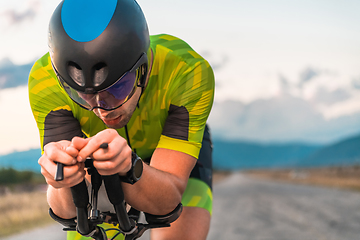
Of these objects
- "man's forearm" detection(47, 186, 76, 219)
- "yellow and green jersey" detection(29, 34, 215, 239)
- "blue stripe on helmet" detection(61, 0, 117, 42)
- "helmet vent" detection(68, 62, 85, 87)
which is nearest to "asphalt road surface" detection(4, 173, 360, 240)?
"yellow and green jersey" detection(29, 34, 215, 239)

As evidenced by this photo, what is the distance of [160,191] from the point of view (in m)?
1.96

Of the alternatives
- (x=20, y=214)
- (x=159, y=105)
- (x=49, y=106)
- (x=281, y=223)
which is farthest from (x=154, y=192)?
(x=20, y=214)

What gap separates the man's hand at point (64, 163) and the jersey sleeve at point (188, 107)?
2.90 feet

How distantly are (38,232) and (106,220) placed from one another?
18.9ft

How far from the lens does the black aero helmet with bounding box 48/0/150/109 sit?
1909 mm

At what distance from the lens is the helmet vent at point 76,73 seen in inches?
76.0

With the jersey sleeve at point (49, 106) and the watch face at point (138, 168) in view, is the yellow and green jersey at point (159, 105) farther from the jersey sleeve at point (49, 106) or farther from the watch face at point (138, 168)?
the watch face at point (138, 168)

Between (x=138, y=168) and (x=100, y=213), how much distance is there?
39 centimetres

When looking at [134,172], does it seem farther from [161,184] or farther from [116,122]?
[116,122]

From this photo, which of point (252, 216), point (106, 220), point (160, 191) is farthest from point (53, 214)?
point (252, 216)

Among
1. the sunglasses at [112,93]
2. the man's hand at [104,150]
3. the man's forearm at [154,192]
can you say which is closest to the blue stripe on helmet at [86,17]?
the sunglasses at [112,93]

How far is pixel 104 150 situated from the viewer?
1479mm

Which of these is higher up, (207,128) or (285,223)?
(207,128)

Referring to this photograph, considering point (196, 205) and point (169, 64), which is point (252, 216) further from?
point (169, 64)
